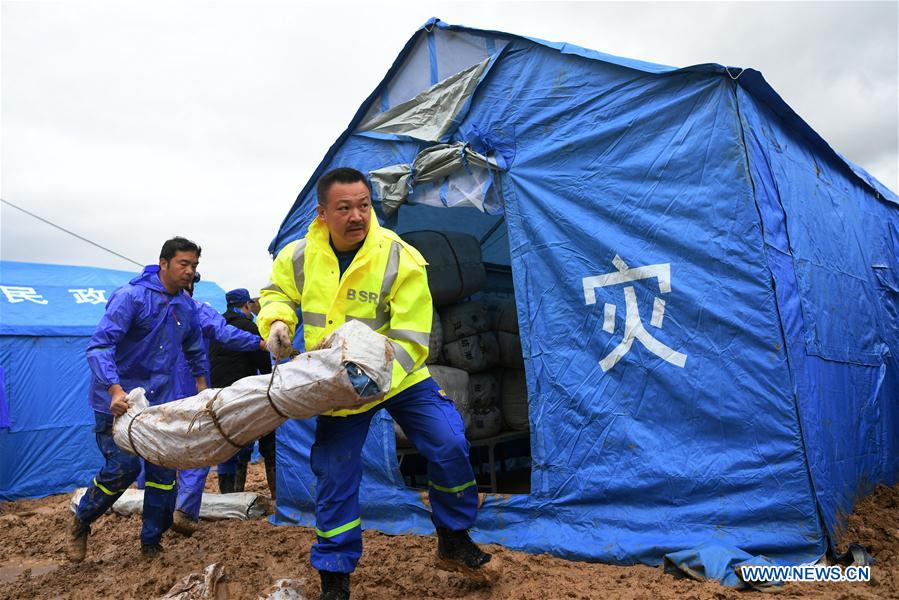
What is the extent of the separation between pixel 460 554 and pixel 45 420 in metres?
6.16

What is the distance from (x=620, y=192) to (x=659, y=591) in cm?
188

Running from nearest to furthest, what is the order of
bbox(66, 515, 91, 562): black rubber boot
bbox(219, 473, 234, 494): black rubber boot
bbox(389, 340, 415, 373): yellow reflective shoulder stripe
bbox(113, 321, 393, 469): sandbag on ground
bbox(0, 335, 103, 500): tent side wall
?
bbox(113, 321, 393, 469): sandbag on ground < bbox(389, 340, 415, 373): yellow reflective shoulder stripe < bbox(66, 515, 91, 562): black rubber boot < bbox(219, 473, 234, 494): black rubber boot < bbox(0, 335, 103, 500): tent side wall

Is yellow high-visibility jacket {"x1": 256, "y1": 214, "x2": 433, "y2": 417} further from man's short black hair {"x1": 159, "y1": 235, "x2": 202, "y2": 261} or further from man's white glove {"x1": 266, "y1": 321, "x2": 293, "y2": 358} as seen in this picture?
man's short black hair {"x1": 159, "y1": 235, "x2": 202, "y2": 261}

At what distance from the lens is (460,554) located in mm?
2842

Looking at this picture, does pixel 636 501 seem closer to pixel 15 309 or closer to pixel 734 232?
pixel 734 232

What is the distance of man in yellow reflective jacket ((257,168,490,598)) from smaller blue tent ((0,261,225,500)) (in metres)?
5.20

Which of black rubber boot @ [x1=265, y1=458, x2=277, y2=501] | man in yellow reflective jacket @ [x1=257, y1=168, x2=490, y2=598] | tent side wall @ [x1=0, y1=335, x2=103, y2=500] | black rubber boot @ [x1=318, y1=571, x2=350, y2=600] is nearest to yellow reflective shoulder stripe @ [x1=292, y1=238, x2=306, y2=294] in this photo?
man in yellow reflective jacket @ [x1=257, y1=168, x2=490, y2=598]

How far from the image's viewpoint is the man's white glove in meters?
2.60

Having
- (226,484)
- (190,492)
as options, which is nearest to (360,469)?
(190,492)

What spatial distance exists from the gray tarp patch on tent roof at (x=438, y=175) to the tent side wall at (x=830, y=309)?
146 centimetres

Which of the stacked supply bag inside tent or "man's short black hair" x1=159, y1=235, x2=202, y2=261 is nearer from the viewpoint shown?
"man's short black hair" x1=159, y1=235, x2=202, y2=261

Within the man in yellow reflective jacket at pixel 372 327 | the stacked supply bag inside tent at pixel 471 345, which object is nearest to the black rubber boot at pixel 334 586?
the man in yellow reflective jacket at pixel 372 327

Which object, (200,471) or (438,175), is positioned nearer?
(438,175)
